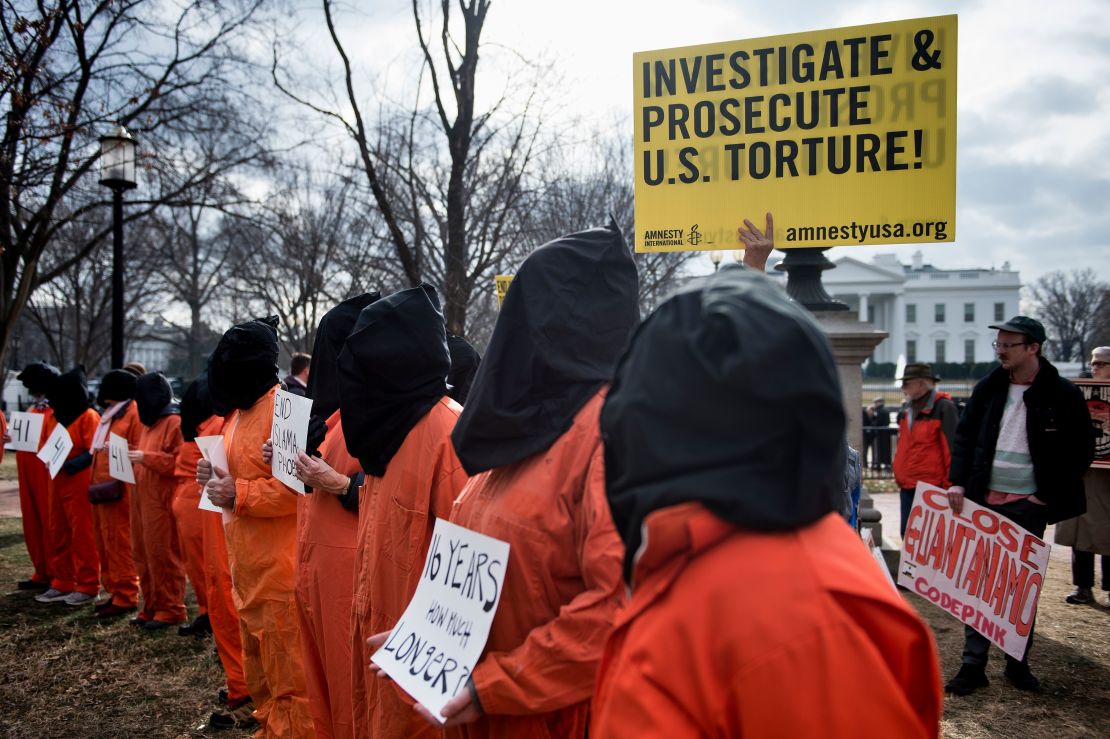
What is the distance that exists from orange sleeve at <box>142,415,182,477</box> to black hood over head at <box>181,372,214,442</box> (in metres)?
0.53

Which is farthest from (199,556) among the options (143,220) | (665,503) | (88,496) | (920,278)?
(920,278)

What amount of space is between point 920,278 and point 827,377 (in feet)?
351

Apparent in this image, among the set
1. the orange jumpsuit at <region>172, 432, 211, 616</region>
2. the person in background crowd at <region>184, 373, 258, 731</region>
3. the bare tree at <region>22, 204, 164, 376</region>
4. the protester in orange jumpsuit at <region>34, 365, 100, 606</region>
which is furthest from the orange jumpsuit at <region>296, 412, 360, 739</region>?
the bare tree at <region>22, 204, 164, 376</region>

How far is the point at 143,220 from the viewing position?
72.5 ft

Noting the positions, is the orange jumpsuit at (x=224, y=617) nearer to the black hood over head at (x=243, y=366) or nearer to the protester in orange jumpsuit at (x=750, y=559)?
the black hood over head at (x=243, y=366)

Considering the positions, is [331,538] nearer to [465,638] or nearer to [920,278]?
[465,638]

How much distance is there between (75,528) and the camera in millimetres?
8180

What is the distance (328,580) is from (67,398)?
6.35 meters

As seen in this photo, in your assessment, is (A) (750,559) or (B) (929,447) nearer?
(A) (750,559)

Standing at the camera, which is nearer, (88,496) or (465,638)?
(465,638)

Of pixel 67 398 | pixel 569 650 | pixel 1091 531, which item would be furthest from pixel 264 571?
pixel 1091 531

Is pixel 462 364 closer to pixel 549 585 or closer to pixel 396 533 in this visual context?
pixel 396 533

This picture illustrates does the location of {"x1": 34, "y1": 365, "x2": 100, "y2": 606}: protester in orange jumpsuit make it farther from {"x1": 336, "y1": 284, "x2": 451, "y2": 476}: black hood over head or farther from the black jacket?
the black jacket

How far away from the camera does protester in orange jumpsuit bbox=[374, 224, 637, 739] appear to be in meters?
2.00
